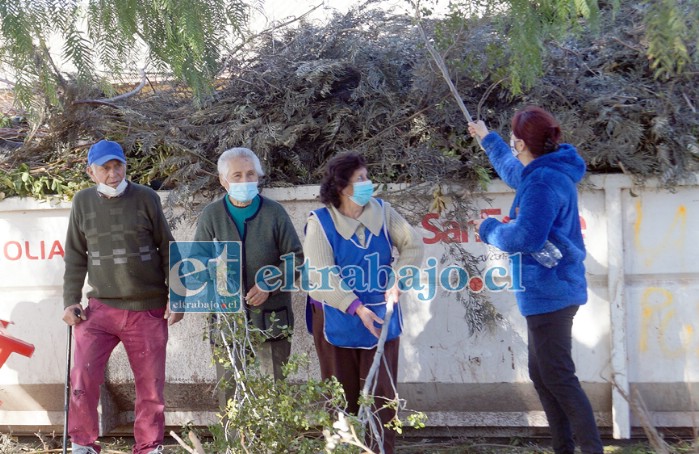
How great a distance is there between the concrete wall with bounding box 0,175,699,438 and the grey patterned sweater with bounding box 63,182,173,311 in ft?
1.56

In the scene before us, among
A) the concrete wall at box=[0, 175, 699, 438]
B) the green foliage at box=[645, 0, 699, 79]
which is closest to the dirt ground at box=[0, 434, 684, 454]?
the concrete wall at box=[0, 175, 699, 438]

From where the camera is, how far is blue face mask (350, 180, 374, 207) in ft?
12.0

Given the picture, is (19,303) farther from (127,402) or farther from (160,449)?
(160,449)

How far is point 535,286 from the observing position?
3480mm

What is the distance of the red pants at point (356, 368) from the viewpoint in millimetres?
3641

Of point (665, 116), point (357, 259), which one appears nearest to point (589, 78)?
point (665, 116)

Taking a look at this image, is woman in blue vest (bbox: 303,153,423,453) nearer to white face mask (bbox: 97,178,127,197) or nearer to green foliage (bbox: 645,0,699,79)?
white face mask (bbox: 97,178,127,197)

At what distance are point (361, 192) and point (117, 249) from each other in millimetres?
1440

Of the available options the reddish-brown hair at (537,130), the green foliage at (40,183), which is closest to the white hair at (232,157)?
the green foliage at (40,183)

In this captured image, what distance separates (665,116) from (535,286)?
5.02ft

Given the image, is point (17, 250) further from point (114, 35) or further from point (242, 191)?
point (114, 35)

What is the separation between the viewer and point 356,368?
148 inches

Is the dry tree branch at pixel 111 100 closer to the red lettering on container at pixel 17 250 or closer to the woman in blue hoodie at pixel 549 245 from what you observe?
the red lettering on container at pixel 17 250

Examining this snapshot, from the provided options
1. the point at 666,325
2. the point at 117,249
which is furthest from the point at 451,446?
the point at 117,249
